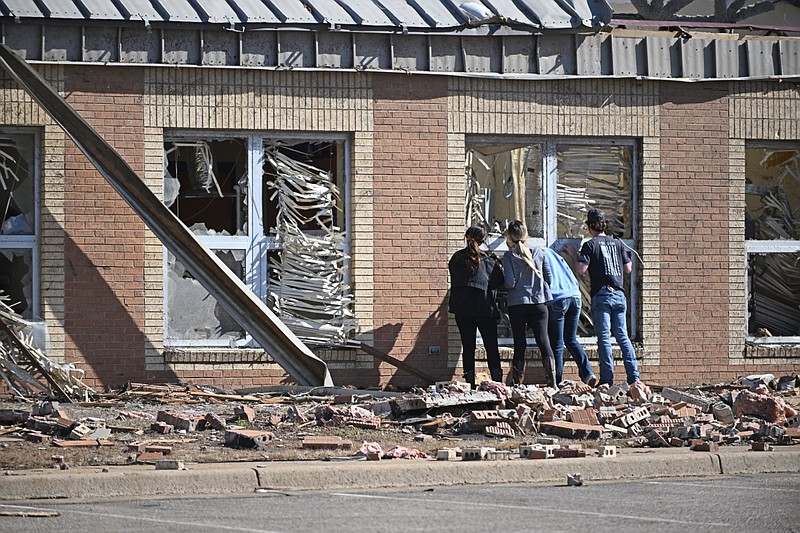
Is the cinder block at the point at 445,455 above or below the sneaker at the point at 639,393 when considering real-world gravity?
below

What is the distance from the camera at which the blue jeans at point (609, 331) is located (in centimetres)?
1341

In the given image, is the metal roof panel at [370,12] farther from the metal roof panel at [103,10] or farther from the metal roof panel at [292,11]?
the metal roof panel at [103,10]

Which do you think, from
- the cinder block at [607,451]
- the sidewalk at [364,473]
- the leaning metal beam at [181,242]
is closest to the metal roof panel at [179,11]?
the leaning metal beam at [181,242]

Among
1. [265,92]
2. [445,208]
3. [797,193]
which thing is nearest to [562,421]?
[445,208]

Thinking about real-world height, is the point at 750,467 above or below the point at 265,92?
below

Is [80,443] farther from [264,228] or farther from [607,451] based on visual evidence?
[264,228]

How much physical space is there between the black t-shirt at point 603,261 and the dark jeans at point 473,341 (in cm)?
108

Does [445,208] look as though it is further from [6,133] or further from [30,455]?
[30,455]

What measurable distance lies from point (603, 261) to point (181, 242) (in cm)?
410

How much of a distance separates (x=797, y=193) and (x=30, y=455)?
31.7 ft

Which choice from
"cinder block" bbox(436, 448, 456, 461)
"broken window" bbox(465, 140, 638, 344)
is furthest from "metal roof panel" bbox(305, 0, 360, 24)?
"cinder block" bbox(436, 448, 456, 461)

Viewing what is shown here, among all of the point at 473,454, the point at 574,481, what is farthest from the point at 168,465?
the point at 574,481

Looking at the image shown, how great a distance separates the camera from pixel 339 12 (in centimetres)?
1393

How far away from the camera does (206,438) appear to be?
10.1 m
